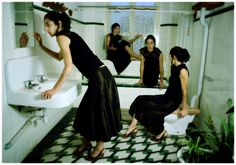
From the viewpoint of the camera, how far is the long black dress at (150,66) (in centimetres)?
272

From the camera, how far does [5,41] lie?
152cm

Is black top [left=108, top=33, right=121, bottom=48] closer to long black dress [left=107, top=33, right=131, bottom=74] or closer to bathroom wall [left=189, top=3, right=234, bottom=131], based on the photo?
long black dress [left=107, top=33, right=131, bottom=74]

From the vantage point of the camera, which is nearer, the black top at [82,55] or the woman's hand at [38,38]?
the black top at [82,55]

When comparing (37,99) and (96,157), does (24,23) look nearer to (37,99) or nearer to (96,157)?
(37,99)

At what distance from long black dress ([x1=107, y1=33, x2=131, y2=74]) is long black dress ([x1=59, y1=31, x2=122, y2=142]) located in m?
1.59

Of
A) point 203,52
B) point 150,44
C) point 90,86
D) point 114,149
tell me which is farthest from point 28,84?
point 203,52

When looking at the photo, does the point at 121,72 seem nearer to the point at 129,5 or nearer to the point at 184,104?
the point at 129,5

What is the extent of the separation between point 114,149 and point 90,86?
2.22 feet

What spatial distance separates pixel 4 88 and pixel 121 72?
2009 millimetres

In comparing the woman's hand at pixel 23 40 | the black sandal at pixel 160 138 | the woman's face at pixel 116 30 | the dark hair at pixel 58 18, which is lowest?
the black sandal at pixel 160 138

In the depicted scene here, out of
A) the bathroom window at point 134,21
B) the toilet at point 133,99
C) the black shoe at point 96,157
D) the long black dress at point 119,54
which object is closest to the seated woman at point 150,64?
the toilet at point 133,99

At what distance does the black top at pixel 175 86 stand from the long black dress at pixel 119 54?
1259 millimetres

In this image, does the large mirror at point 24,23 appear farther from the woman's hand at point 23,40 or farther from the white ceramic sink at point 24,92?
the white ceramic sink at point 24,92

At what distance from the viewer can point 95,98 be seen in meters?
1.73
